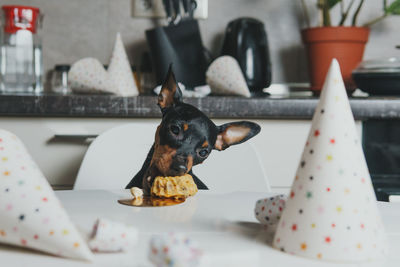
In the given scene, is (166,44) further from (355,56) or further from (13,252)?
(13,252)

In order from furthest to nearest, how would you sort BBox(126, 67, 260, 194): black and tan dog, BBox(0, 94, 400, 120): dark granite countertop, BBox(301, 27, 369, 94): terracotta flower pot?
BBox(301, 27, 369, 94): terracotta flower pot
BBox(0, 94, 400, 120): dark granite countertop
BBox(126, 67, 260, 194): black and tan dog

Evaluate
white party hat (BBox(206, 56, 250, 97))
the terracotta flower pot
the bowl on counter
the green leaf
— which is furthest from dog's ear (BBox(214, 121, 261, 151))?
the green leaf

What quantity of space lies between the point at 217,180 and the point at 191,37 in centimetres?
68

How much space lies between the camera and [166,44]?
66.2 inches

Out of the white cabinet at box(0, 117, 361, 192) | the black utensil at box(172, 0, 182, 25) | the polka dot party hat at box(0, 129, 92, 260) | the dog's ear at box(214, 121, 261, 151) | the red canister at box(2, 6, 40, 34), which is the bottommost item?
the white cabinet at box(0, 117, 361, 192)

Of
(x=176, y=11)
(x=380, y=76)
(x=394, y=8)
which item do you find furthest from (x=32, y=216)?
(x=394, y=8)

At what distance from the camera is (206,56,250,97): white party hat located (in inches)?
58.0

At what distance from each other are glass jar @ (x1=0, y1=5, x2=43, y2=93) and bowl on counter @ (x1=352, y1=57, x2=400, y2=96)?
40.9 inches

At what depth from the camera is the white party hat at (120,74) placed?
1.52m

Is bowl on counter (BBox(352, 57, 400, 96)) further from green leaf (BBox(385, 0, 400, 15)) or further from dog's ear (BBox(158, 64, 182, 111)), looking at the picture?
dog's ear (BBox(158, 64, 182, 111))

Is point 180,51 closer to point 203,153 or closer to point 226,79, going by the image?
point 226,79

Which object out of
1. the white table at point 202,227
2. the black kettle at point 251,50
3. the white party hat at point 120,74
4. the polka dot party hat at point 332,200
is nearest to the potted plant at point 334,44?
the black kettle at point 251,50

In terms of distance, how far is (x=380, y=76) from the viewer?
4.96 ft

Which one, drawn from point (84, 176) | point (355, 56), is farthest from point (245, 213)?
point (355, 56)
